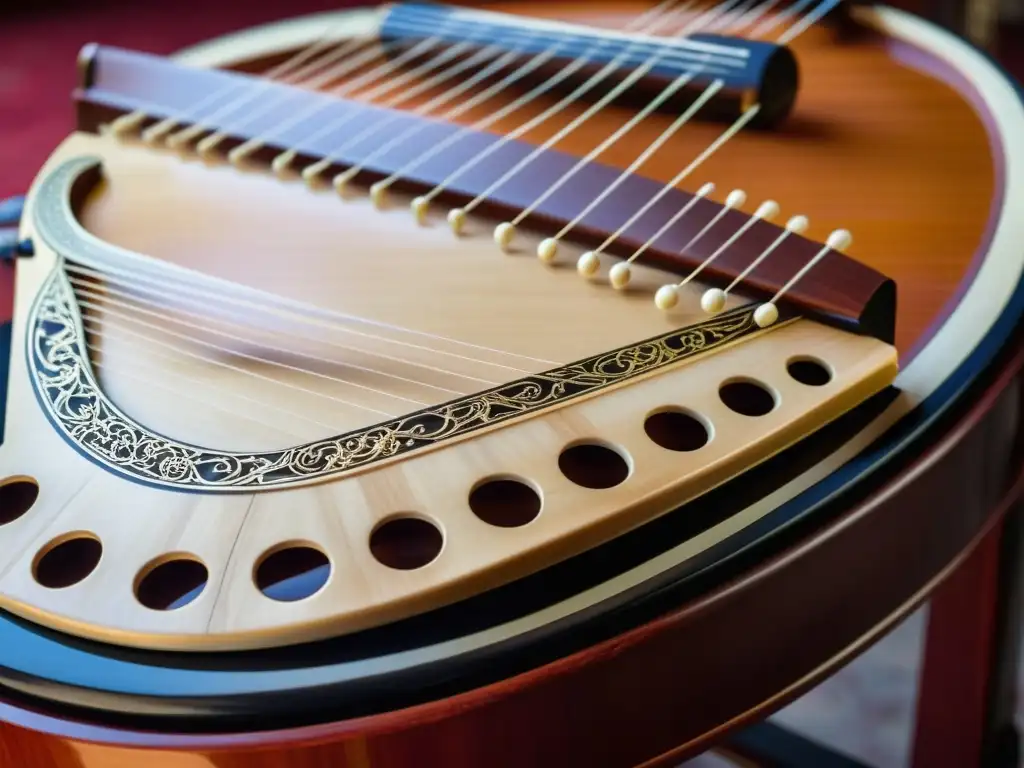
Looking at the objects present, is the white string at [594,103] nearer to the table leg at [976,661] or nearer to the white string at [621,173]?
the white string at [621,173]

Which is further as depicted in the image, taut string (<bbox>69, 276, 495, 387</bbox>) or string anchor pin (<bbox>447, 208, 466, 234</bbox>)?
string anchor pin (<bbox>447, 208, 466, 234</bbox>)

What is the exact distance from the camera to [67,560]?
A: 0.52 meters

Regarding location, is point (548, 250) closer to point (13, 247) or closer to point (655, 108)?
point (655, 108)

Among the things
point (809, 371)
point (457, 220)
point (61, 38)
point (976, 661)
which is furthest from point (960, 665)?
point (61, 38)

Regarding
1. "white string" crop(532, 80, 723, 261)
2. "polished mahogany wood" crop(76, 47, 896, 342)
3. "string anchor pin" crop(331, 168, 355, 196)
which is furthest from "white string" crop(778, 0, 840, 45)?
"string anchor pin" crop(331, 168, 355, 196)

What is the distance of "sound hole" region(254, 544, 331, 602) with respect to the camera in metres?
0.48

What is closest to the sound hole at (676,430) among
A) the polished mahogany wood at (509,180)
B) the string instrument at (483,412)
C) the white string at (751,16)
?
the string instrument at (483,412)

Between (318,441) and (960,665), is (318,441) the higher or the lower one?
the higher one

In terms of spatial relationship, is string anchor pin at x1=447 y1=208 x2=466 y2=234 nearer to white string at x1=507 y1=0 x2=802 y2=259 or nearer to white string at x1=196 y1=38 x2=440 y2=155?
white string at x1=507 y1=0 x2=802 y2=259

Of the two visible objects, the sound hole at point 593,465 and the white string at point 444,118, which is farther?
the white string at point 444,118

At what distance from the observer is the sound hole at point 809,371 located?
585mm

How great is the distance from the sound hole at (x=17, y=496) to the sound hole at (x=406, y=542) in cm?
19

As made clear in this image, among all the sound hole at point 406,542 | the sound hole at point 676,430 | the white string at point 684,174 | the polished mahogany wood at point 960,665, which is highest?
the white string at point 684,174

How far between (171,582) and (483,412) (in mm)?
180
